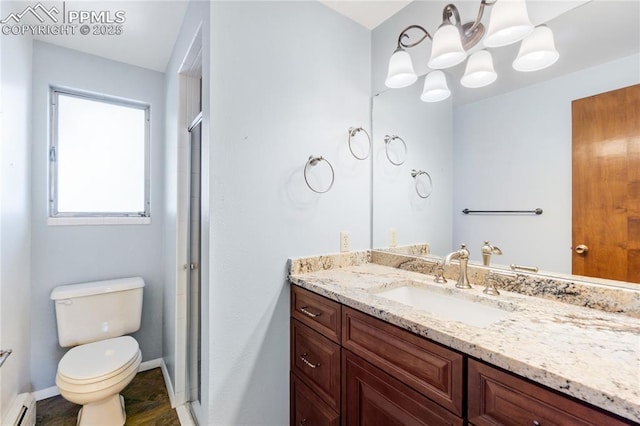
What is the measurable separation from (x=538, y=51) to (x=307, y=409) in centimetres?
188

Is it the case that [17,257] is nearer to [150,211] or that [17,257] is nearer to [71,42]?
[150,211]

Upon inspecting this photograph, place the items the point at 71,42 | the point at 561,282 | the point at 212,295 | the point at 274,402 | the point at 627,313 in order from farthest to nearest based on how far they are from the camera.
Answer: the point at 71,42 < the point at 274,402 < the point at 212,295 < the point at 561,282 < the point at 627,313

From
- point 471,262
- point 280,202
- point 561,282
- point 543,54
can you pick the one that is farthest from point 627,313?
point 280,202

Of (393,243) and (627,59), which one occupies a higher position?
(627,59)

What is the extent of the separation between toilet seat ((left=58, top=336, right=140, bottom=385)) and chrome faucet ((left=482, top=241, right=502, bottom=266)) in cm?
204

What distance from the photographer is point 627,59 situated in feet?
3.07

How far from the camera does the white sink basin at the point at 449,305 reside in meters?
1.08

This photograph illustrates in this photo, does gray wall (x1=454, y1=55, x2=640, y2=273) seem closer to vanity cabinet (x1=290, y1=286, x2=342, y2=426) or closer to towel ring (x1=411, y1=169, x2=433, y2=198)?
towel ring (x1=411, y1=169, x2=433, y2=198)

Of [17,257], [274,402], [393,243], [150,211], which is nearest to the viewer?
[274,402]

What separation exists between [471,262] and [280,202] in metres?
0.99

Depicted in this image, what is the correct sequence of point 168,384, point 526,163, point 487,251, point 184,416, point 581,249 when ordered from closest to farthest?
point 581,249
point 526,163
point 487,251
point 184,416
point 168,384

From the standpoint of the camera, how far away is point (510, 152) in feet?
4.10

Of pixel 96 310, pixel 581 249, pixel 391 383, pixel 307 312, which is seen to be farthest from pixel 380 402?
pixel 96 310

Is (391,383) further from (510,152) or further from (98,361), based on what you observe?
(98,361)
